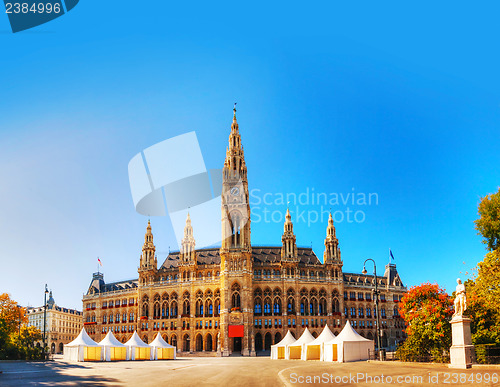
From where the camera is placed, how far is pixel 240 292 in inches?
3565

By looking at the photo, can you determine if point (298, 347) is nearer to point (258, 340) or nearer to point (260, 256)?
point (258, 340)

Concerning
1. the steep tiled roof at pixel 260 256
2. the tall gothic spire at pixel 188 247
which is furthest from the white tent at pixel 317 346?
the tall gothic spire at pixel 188 247

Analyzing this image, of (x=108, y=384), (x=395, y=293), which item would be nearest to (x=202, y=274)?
(x=395, y=293)

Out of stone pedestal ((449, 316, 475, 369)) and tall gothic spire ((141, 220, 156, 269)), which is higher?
tall gothic spire ((141, 220, 156, 269))

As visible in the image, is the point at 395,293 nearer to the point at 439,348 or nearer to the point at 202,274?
the point at 202,274

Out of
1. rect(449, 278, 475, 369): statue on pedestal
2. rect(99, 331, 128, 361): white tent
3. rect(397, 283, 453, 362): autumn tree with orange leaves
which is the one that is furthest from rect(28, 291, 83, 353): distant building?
rect(449, 278, 475, 369): statue on pedestal

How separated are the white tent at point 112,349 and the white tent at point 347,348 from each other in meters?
28.1

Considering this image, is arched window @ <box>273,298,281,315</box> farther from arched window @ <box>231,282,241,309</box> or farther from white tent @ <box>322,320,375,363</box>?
white tent @ <box>322,320,375,363</box>

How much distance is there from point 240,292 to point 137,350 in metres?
27.7

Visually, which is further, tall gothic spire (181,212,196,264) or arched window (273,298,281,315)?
tall gothic spire (181,212,196,264)

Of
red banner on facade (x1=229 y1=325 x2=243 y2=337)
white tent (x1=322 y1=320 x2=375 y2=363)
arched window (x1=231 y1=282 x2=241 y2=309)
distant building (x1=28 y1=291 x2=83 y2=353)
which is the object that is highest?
arched window (x1=231 y1=282 x2=241 y2=309)

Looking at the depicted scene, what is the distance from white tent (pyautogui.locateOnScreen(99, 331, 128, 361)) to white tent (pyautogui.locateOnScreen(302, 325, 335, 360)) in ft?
81.3

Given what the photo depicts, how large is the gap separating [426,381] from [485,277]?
78.5 ft

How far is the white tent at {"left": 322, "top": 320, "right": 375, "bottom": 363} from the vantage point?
50.4 m
